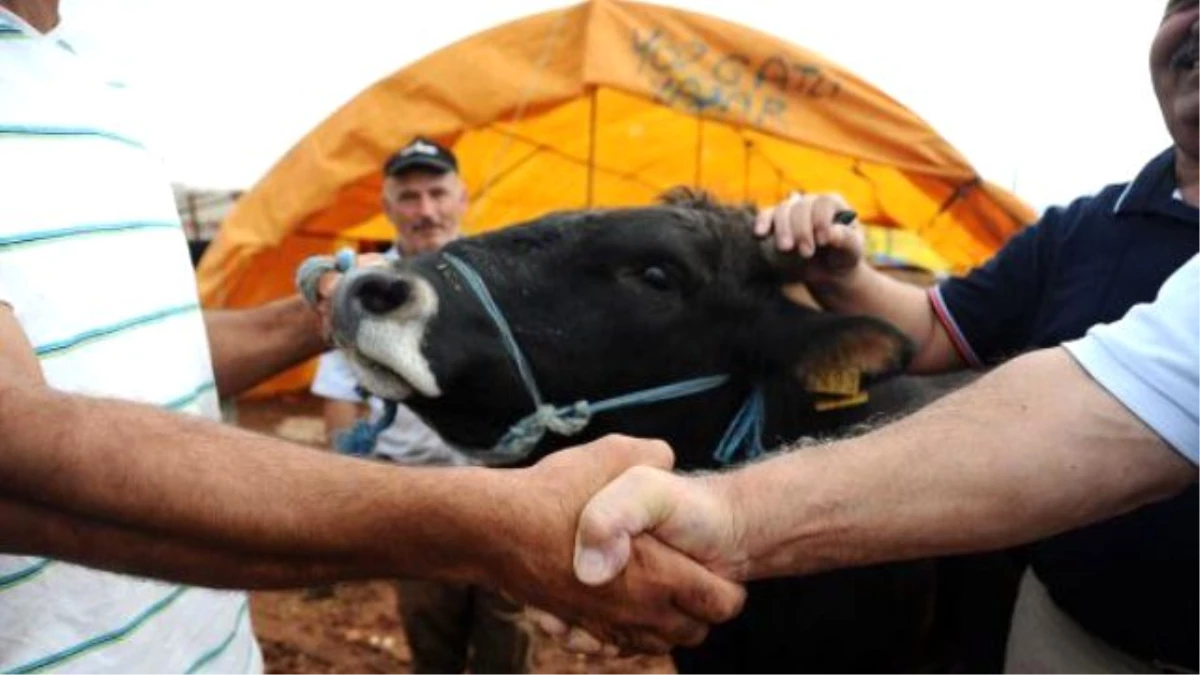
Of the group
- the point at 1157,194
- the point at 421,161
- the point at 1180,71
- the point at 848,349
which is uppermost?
the point at 1180,71

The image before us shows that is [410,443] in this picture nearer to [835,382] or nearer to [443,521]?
[835,382]

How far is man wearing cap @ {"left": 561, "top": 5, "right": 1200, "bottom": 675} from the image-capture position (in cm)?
198

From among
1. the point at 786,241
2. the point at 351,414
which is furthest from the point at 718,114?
the point at 786,241

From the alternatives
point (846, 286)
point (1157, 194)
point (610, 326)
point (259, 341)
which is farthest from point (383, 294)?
point (1157, 194)

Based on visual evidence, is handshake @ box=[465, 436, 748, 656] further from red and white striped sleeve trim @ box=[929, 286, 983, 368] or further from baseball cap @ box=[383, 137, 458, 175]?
baseball cap @ box=[383, 137, 458, 175]

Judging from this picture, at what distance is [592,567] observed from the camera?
138 centimetres

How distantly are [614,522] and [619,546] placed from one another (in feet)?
0.14

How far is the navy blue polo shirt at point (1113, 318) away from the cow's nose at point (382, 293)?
1.67 meters

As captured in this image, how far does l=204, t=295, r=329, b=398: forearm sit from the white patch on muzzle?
1.25 feet

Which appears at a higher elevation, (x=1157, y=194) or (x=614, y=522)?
(x=1157, y=194)

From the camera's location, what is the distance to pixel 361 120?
22.6 ft

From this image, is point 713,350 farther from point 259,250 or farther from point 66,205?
point 259,250

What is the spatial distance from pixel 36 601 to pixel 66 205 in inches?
28.5

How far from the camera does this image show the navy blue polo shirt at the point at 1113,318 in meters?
1.99
